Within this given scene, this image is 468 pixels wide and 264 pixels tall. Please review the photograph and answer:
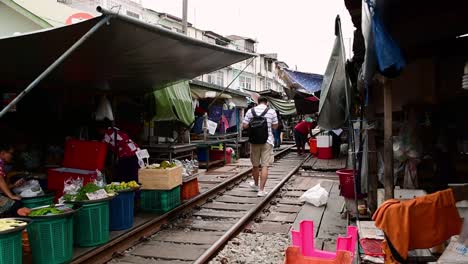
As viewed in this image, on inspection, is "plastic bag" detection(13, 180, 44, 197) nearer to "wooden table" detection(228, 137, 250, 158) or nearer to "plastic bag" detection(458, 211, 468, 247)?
"plastic bag" detection(458, 211, 468, 247)

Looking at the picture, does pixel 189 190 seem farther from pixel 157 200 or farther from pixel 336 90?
pixel 336 90

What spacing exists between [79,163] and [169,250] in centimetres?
238

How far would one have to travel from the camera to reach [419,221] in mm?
3160

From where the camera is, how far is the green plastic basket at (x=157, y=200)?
23.0 ft

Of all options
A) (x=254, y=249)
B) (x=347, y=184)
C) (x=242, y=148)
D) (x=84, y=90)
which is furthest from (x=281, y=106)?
(x=254, y=249)

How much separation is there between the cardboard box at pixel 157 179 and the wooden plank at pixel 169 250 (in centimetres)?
127

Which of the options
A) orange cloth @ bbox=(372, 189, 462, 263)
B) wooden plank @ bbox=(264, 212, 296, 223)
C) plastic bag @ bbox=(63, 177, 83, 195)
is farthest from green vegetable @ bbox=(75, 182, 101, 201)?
orange cloth @ bbox=(372, 189, 462, 263)

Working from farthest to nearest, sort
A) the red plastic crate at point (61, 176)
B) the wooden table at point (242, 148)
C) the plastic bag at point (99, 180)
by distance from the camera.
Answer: the wooden table at point (242, 148)
the red plastic crate at point (61, 176)
the plastic bag at point (99, 180)

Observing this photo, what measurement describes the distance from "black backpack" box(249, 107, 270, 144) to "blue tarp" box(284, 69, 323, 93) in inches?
224

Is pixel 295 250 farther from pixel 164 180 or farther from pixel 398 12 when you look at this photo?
pixel 164 180

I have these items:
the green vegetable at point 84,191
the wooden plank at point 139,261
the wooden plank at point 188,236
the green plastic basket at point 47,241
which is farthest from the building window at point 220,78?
Answer: the green plastic basket at point 47,241

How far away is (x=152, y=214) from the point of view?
711 centimetres

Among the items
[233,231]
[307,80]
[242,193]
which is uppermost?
[307,80]

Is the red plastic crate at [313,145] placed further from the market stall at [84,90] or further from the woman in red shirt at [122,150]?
the woman in red shirt at [122,150]
